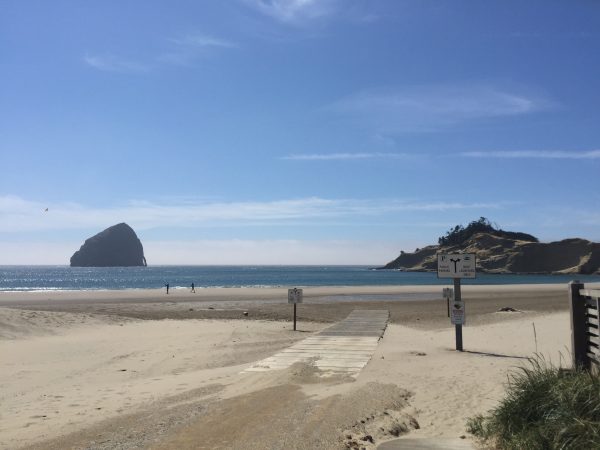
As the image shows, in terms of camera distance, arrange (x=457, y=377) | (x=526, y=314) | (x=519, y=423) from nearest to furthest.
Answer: (x=519, y=423) → (x=457, y=377) → (x=526, y=314)

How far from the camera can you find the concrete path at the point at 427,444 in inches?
236

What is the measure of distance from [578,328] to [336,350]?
7.33 m

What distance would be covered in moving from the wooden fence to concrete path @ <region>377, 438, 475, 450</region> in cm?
207

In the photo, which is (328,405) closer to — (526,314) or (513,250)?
(526,314)

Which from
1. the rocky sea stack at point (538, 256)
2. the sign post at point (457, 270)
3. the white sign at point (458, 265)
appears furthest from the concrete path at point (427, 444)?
the rocky sea stack at point (538, 256)

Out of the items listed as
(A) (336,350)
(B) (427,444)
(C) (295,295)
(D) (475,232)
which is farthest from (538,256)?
(B) (427,444)

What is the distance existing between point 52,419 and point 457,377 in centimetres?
704

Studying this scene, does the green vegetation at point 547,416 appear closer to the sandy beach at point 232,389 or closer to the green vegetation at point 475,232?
the sandy beach at point 232,389

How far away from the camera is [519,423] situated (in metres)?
5.89

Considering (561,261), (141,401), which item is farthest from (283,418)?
(561,261)

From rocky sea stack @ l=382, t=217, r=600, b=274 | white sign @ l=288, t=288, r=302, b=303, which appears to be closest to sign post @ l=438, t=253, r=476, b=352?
white sign @ l=288, t=288, r=302, b=303

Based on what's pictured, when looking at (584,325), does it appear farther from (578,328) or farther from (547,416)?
(547,416)

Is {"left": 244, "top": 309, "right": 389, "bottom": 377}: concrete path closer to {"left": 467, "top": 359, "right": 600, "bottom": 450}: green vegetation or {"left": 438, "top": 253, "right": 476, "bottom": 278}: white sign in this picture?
{"left": 438, "top": 253, "right": 476, "bottom": 278}: white sign

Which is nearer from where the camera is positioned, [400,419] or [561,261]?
[400,419]
